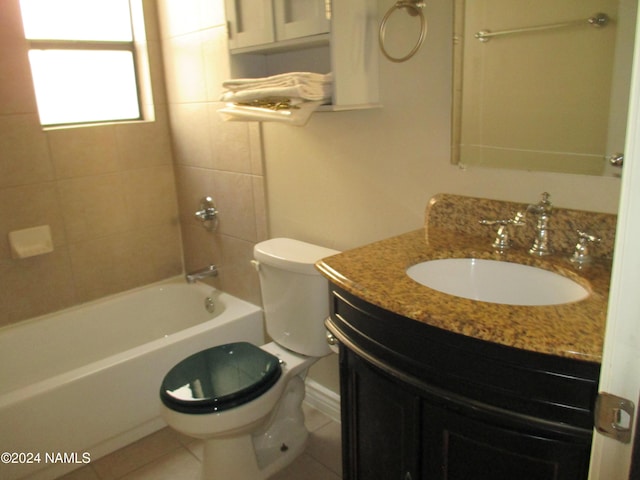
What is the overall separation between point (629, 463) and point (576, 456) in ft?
1.16

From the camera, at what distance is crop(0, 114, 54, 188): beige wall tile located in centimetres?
219

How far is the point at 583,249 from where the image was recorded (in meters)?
1.23

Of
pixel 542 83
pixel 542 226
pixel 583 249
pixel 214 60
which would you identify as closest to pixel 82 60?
pixel 214 60

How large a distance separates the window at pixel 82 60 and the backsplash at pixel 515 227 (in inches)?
73.6

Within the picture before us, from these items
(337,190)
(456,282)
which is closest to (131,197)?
(337,190)

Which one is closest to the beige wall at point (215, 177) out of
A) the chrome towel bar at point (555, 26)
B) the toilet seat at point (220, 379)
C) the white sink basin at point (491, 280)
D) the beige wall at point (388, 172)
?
the beige wall at point (388, 172)

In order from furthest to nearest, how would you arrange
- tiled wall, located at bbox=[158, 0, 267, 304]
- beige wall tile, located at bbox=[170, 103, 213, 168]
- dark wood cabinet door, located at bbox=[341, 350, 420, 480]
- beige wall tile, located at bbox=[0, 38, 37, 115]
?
beige wall tile, located at bbox=[170, 103, 213, 168] < tiled wall, located at bbox=[158, 0, 267, 304] < beige wall tile, located at bbox=[0, 38, 37, 115] < dark wood cabinet door, located at bbox=[341, 350, 420, 480]

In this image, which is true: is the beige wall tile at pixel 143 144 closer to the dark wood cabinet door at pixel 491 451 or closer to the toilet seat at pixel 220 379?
the toilet seat at pixel 220 379

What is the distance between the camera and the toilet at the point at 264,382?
165cm

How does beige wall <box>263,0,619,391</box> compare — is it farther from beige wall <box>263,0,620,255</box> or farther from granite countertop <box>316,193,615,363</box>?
granite countertop <box>316,193,615,363</box>

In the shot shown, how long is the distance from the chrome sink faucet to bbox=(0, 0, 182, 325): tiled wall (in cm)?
200

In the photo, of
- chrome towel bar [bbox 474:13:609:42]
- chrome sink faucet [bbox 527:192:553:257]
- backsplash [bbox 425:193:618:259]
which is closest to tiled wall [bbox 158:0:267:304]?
backsplash [bbox 425:193:618:259]

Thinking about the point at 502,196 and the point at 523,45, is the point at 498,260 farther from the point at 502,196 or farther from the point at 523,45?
the point at 523,45

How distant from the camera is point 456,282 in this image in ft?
4.47
